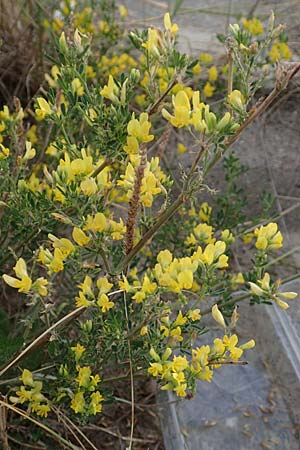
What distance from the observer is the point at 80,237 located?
100 cm

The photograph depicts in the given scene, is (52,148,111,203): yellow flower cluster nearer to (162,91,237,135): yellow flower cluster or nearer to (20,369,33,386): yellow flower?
(162,91,237,135): yellow flower cluster

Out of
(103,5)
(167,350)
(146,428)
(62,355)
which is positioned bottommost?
(146,428)

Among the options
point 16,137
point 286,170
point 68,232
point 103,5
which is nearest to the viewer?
point 16,137

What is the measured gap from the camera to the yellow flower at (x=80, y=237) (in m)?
0.99

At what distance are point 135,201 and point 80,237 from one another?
0.12 meters

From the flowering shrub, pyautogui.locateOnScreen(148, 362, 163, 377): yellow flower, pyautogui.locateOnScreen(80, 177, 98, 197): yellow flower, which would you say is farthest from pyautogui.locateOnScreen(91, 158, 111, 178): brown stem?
pyautogui.locateOnScreen(148, 362, 163, 377): yellow flower

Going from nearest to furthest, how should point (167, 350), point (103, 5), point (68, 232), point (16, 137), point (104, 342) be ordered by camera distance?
point (167, 350), point (104, 342), point (16, 137), point (68, 232), point (103, 5)

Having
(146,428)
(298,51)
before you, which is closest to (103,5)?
(298,51)

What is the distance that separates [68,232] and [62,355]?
2.36ft

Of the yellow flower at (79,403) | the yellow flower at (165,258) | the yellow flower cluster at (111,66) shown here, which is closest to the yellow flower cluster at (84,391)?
the yellow flower at (79,403)

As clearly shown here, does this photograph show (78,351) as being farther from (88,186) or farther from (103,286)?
(88,186)

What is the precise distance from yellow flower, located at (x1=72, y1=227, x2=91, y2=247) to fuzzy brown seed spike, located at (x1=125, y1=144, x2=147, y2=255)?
0.06 m

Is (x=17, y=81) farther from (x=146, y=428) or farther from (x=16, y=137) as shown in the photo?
(x=146, y=428)

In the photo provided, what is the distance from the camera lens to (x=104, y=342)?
111cm
